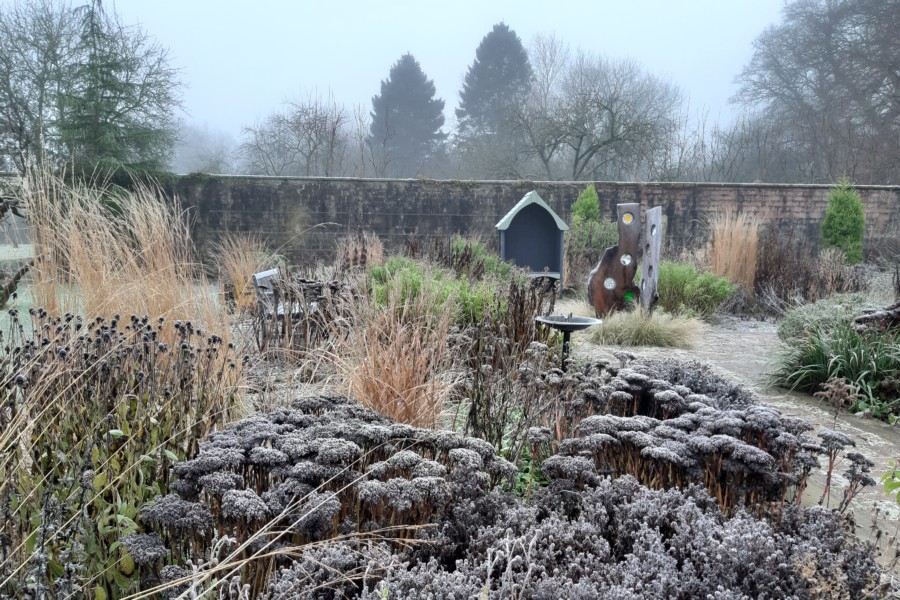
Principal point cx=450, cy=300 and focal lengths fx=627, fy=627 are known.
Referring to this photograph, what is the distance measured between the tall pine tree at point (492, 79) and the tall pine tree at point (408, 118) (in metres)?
1.71

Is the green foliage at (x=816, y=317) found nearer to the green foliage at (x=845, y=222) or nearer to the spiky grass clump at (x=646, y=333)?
the spiky grass clump at (x=646, y=333)

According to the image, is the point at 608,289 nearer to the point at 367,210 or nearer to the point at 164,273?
the point at 164,273

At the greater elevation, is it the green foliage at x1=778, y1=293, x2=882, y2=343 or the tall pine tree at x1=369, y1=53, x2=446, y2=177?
the tall pine tree at x1=369, y1=53, x2=446, y2=177

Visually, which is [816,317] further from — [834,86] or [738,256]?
[834,86]

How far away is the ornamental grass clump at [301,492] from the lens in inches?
60.3

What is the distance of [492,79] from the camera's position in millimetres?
32719

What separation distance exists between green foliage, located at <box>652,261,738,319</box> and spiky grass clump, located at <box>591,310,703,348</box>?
72.1 inches

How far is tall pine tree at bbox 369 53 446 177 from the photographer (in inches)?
1276

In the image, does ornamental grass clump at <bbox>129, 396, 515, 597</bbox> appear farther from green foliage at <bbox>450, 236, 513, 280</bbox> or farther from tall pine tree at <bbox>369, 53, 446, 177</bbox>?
tall pine tree at <bbox>369, 53, 446, 177</bbox>

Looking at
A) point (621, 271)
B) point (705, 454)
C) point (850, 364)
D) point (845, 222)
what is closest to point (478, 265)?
point (621, 271)

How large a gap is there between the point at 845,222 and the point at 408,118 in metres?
25.2

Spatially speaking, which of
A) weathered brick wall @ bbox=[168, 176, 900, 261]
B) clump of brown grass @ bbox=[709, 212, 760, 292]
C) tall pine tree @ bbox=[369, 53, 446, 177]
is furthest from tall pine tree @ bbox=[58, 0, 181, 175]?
tall pine tree @ bbox=[369, 53, 446, 177]

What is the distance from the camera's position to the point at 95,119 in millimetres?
12742

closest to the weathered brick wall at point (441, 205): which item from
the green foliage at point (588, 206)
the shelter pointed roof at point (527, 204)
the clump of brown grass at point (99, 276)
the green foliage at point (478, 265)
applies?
the green foliage at point (588, 206)
